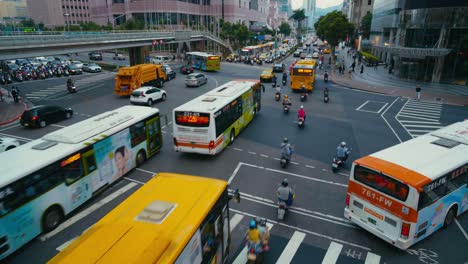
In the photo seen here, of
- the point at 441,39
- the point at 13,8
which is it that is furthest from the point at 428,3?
the point at 13,8

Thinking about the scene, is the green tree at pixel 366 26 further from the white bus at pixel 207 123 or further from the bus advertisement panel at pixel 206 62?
the white bus at pixel 207 123

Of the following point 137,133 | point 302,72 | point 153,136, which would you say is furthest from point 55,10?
point 137,133

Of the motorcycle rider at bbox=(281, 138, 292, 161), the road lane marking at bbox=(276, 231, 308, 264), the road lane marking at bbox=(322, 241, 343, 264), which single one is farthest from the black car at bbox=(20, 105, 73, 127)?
the road lane marking at bbox=(322, 241, 343, 264)

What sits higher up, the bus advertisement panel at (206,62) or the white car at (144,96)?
the bus advertisement panel at (206,62)

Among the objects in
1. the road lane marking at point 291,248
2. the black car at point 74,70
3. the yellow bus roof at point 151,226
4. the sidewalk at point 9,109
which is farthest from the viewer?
the black car at point 74,70

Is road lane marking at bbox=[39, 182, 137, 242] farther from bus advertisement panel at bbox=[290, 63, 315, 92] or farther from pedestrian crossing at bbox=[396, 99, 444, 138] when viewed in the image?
bus advertisement panel at bbox=[290, 63, 315, 92]

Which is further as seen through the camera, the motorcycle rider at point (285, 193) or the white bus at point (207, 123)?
the white bus at point (207, 123)

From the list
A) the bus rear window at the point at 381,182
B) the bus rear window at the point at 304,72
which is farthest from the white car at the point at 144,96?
the bus rear window at the point at 381,182

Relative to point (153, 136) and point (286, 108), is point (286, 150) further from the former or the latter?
point (286, 108)
